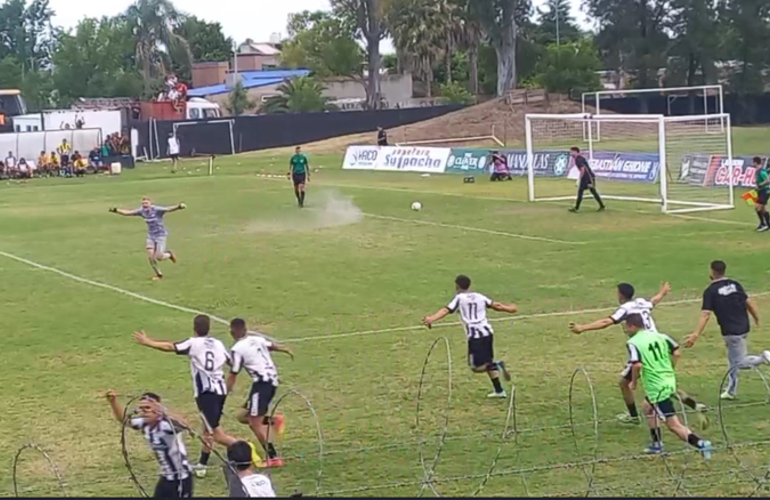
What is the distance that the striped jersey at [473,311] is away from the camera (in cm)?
1451

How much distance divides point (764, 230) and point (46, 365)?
18.7 meters

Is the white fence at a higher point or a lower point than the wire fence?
higher

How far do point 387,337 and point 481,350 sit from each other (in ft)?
13.8

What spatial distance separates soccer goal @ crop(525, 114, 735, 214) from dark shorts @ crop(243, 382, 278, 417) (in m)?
24.2

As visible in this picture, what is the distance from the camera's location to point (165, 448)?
31.9 ft

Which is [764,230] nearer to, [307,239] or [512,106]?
[307,239]

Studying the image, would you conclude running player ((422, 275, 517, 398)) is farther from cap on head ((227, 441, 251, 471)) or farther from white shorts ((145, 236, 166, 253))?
white shorts ((145, 236, 166, 253))

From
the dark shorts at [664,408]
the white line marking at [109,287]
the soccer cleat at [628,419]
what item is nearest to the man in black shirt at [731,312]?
the soccer cleat at [628,419]

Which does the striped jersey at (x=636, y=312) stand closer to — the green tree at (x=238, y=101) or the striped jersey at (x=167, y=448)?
the striped jersey at (x=167, y=448)

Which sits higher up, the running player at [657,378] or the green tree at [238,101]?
the green tree at [238,101]

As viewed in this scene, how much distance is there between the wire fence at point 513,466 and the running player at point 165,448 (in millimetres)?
560

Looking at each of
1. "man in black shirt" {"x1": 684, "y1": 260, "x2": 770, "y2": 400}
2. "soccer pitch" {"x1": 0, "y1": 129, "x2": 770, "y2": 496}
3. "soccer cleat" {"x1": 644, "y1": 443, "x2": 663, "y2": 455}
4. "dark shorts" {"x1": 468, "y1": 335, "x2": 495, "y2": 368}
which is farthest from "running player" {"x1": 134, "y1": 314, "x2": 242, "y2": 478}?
"man in black shirt" {"x1": 684, "y1": 260, "x2": 770, "y2": 400}

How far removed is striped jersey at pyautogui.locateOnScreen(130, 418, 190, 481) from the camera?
31.8 feet

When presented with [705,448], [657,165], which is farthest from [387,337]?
[657,165]
